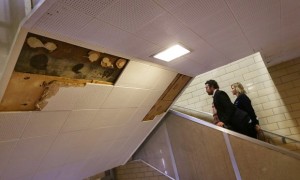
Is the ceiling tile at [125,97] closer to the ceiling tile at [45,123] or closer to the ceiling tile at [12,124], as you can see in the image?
the ceiling tile at [45,123]

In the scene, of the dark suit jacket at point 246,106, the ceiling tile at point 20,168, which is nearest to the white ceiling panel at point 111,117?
the ceiling tile at point 20,168

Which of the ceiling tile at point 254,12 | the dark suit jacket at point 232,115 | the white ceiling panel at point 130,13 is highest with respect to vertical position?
the white ceiling panel at point 130,13

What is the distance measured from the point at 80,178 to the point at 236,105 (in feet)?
10.3

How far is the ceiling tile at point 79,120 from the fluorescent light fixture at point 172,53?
3.59ft

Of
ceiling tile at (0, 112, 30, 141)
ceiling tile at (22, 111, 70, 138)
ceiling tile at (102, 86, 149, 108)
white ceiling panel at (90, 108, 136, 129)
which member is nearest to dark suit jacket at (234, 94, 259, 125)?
ceiling tile at (102, 86, 149, 108)

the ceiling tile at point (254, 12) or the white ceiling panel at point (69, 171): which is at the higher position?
the ceiling tile at point (254, 12)

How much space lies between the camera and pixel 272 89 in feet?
13.3

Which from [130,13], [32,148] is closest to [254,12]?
[130,13]

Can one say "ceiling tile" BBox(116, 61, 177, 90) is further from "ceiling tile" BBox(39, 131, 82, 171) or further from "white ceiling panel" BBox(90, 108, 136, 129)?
"ceiling tile" BBox(39, 131, 82, 171)

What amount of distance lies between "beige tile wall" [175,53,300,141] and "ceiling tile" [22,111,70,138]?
3.32m

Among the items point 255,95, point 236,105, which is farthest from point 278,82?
point 236,105

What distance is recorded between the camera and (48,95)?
2.16 metres

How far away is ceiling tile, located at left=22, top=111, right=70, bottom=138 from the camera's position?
89.7 inches

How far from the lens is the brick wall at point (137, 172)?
5504 mm
